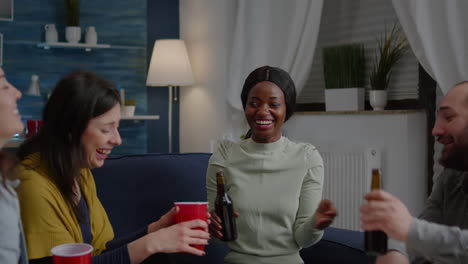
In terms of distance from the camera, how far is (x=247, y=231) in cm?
178

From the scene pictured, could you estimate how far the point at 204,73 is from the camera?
479 centimetres

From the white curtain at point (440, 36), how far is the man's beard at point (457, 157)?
51.6 inches

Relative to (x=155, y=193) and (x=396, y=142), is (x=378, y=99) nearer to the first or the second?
(x=396, y=142)

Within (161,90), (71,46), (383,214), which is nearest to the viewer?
(383,214)

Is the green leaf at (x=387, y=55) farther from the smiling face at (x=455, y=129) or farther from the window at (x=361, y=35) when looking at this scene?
the smiling face at (x=455, y=129)

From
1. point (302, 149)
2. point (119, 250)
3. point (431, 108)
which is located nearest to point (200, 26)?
point (431, 108)

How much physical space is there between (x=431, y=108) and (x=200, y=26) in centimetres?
239

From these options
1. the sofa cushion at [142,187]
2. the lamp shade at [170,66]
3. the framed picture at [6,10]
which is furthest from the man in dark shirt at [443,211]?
the framed picture at [6,10]

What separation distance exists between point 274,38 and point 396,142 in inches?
49.5

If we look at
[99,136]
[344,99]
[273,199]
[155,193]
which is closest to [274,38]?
[344,99]

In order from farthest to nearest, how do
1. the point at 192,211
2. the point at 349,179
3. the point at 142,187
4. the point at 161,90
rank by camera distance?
the point at 161,90 < the point at 349,179 < the point at 142,187 < the point at 192,211

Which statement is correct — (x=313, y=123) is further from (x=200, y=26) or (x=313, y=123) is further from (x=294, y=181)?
(x=294, y=181)

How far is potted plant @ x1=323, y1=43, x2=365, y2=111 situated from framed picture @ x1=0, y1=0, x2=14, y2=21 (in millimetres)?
2729

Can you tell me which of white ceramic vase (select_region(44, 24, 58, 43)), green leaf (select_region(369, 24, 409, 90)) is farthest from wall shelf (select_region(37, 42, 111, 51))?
green leaf (select_region(369, 24, 409, 90))
